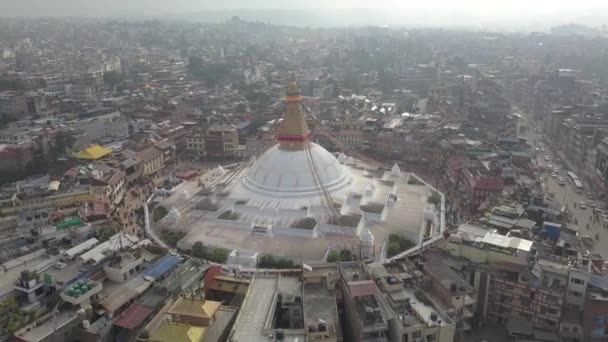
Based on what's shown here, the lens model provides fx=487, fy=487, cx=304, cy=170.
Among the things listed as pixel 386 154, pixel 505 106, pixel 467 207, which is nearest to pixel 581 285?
pixel 467 207

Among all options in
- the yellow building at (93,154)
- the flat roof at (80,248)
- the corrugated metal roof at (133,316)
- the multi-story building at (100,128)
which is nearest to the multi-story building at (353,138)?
the yellow building at (93,154)

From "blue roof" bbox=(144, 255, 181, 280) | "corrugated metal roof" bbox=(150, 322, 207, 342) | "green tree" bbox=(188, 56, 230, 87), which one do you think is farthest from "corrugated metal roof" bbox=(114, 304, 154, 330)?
"green tree" bbox=(188, 56, 230, 87)

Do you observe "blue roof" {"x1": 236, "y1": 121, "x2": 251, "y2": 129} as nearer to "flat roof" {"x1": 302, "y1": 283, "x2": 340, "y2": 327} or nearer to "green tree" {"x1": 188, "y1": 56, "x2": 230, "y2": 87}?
"green tree" {"x1": 188, "y1": 56, "x2": 230, "y2": 87}

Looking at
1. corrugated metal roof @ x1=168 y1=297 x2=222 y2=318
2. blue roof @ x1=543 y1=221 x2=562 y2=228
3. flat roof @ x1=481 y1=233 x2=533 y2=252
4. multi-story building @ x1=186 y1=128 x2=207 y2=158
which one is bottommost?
multi-story building @ x1=186 y1=128 x2=207 y2=158

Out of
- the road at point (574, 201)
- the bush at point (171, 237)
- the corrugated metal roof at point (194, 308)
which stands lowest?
the road at point (574, 201)

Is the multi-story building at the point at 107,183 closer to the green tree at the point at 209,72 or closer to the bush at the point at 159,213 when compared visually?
the bush at the point at 159,213
